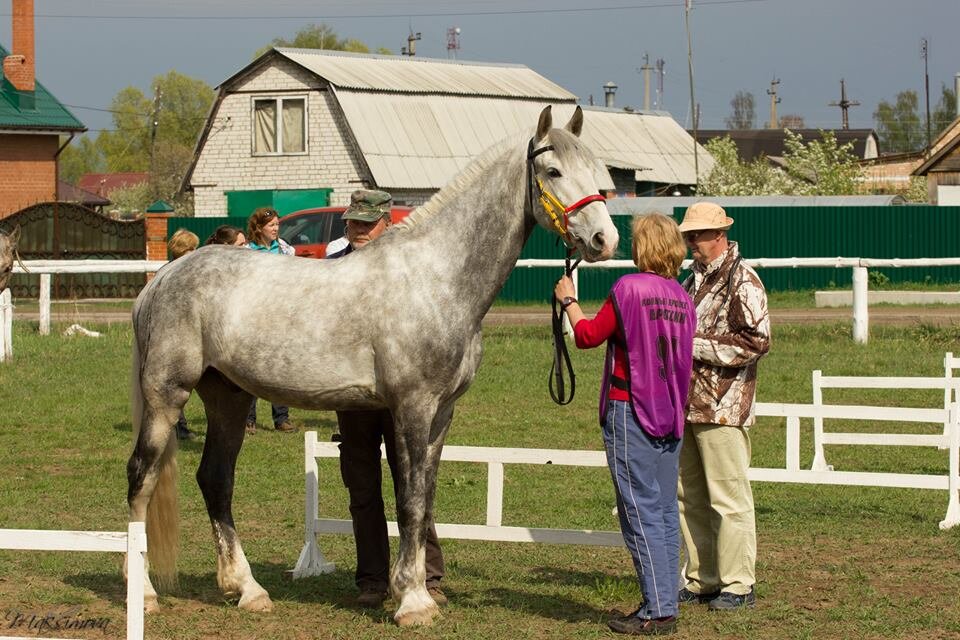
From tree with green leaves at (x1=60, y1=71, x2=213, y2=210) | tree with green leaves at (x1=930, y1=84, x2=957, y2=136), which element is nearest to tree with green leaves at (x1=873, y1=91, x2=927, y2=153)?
tree with green leaves at (x1=930, y1=84, x2=957, y2=136)

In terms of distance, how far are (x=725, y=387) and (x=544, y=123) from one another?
1.69 m

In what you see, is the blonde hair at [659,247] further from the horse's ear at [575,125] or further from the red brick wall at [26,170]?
the red brick wall at [26,170]

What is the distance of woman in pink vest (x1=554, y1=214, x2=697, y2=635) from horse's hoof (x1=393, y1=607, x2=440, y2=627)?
101 centimetres

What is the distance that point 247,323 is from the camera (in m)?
6.81

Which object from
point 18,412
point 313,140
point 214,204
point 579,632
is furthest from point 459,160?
point 579,632

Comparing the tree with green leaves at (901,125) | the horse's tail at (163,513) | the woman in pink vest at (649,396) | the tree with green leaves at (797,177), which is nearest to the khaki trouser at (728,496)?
the woman in pink vest at (649,396)

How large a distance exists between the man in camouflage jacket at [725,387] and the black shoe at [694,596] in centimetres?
11

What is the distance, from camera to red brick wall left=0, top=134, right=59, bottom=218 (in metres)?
38.6

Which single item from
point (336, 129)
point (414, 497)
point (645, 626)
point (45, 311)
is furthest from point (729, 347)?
point (336, 129)

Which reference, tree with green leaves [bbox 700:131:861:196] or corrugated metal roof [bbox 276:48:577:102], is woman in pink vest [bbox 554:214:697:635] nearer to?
corrugated metal roof [bbox 276:48:577:102]

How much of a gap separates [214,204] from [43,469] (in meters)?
30.4

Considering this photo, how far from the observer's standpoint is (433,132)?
40094 mm

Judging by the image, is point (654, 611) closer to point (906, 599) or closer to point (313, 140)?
point (906, 599)

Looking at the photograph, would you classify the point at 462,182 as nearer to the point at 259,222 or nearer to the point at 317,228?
the point at 259,222
